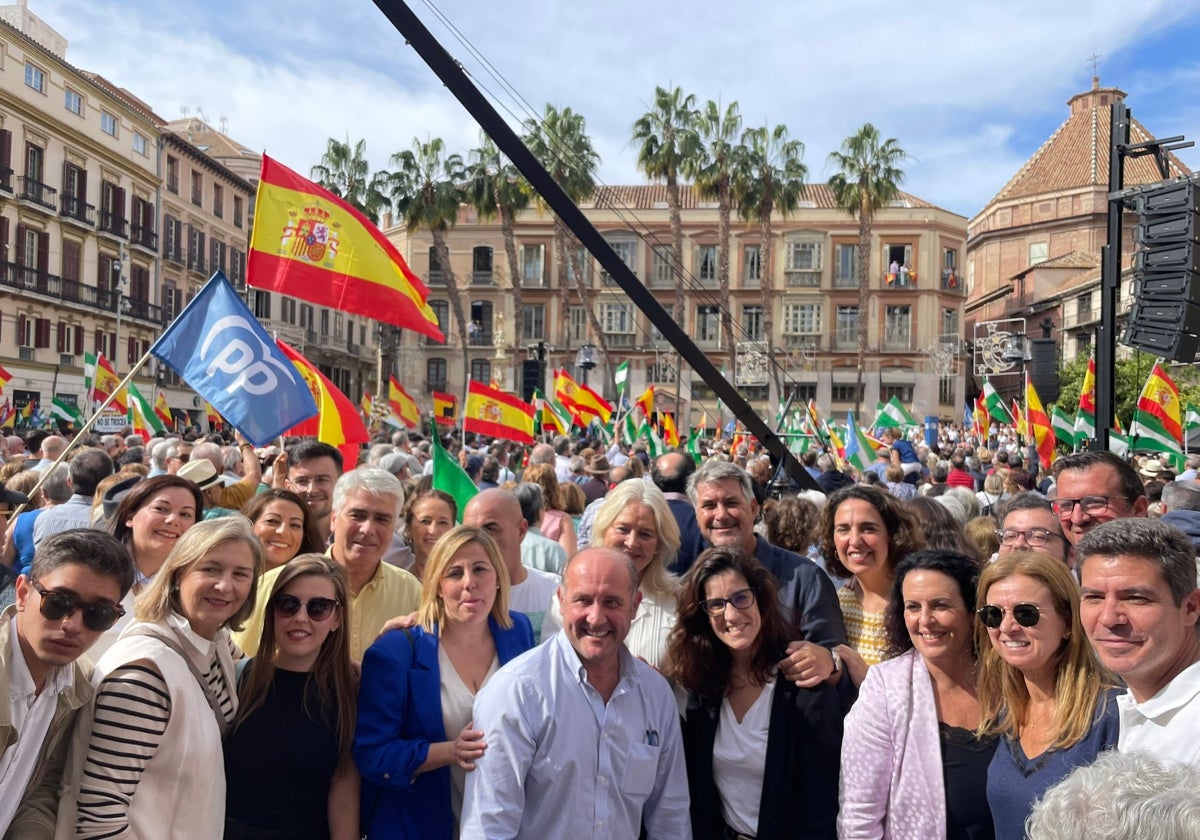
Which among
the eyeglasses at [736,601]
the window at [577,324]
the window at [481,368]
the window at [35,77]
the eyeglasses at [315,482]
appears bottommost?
the eyeglasses at [736,601]

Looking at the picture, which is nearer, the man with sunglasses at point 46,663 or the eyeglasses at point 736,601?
the man with sunglasses at point 46,663

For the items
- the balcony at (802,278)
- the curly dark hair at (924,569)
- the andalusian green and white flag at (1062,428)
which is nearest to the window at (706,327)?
the balcony at (802,278)

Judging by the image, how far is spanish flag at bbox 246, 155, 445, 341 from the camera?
22.2 feet

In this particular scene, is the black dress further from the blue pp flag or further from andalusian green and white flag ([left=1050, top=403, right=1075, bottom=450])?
andalusian green and white flag ([left=1050, top=403, right=1075, bottom=450])

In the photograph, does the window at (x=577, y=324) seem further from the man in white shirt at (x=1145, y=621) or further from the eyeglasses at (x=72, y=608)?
the man in white shirt at (x=1145, y=621)

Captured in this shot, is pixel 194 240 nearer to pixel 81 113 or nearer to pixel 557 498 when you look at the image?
pixel 81 113

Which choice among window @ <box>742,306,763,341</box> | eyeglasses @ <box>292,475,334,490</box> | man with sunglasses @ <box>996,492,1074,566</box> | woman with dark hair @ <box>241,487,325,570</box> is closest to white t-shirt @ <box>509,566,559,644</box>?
woman with dark hair @ <box>241,487,325,570</box>

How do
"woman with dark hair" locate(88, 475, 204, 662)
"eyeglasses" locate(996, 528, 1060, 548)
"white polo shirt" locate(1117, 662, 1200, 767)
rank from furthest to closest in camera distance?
"eyeglasses" locate(996, 528, 1060, 548)
"woman with dark hair" locate(88, 475, 204, 662)
"white polo shirt" locate(1117, 662, 1200, 767)

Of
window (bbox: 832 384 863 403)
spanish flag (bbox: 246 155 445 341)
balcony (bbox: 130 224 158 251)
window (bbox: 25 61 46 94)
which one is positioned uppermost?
window (bbox: 25 61 46 94)

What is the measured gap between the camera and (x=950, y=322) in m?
54.8

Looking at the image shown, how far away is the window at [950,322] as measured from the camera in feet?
178

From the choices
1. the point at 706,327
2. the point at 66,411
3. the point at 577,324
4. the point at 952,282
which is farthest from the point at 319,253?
the point at 952,282

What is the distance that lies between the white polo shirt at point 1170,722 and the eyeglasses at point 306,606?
7.55ft

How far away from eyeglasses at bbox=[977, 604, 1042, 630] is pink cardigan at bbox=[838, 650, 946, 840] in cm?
30
